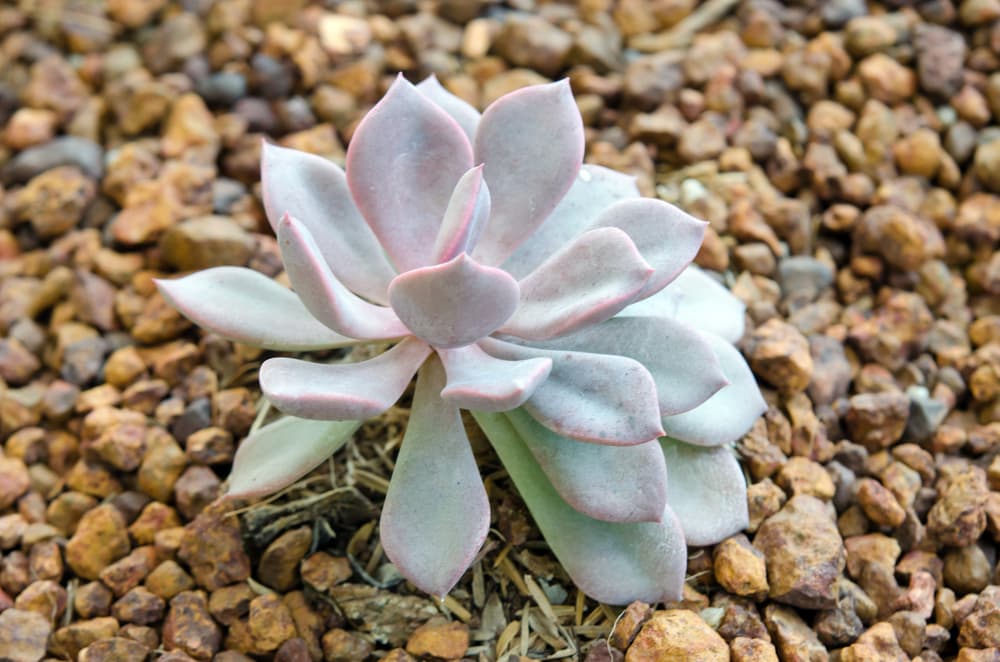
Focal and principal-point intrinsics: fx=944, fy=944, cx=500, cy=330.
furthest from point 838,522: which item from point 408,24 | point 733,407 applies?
point 408,24

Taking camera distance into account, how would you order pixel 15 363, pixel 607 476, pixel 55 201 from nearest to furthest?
1. pixel 607 476
2. pixel 15 363
3. pixel 55 201

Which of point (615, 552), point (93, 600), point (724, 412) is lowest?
point (93, 600)

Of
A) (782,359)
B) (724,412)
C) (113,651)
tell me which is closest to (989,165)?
(782,359)

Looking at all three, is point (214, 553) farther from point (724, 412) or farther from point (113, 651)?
point (724, 412)

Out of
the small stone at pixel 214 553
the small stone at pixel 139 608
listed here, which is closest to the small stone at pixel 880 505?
the small stone at pixel 214 553

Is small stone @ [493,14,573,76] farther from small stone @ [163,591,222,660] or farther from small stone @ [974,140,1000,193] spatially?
small stone @ [163,591,222,660]

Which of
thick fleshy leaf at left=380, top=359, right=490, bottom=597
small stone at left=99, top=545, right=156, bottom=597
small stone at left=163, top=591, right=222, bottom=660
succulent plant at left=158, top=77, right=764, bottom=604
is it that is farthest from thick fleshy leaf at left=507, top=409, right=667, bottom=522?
small stone at left=99, top=545, right=156, bottom=597

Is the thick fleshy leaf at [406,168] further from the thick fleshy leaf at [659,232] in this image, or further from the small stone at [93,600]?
the small stone at [93,600]
